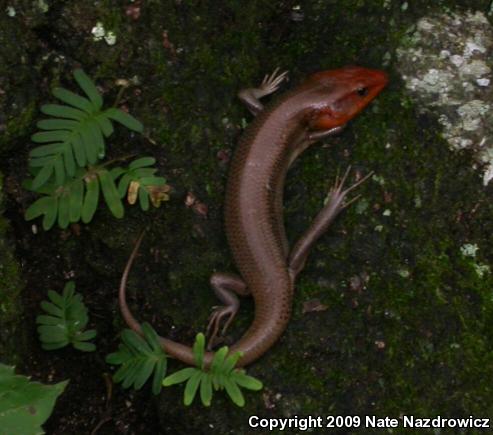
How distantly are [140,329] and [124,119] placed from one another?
1.03m

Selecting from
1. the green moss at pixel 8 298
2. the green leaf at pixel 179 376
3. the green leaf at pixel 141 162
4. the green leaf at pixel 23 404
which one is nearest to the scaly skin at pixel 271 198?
the green leaf at pixel 179 376

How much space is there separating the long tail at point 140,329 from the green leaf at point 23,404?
113 cm

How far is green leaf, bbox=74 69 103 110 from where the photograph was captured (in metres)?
3.53

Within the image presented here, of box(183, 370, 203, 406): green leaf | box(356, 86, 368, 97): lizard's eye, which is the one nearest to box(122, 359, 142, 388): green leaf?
box(183, 370, 203, 406): green leaf

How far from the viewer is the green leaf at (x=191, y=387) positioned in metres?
3.34

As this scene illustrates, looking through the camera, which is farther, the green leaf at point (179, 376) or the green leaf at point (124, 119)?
the green leaf at point (124, 119)

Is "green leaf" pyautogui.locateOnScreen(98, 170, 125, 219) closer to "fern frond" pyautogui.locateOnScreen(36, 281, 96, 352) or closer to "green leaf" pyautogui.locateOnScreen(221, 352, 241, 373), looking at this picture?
"fern frond" pyautogui.locateOnScreen(36, 281, 96, 352)

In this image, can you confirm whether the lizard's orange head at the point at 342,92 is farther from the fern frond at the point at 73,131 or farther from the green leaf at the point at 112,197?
the green leaf at the point at 112,197

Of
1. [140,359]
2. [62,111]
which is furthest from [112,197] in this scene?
[140,359]

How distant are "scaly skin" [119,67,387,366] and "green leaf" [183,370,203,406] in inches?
5.8

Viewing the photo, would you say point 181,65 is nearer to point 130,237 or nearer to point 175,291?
point 130,237

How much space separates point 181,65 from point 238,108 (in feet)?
1.35

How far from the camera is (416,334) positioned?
364cm

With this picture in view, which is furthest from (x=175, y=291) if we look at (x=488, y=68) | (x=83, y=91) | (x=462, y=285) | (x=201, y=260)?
(x=488, y=68)
